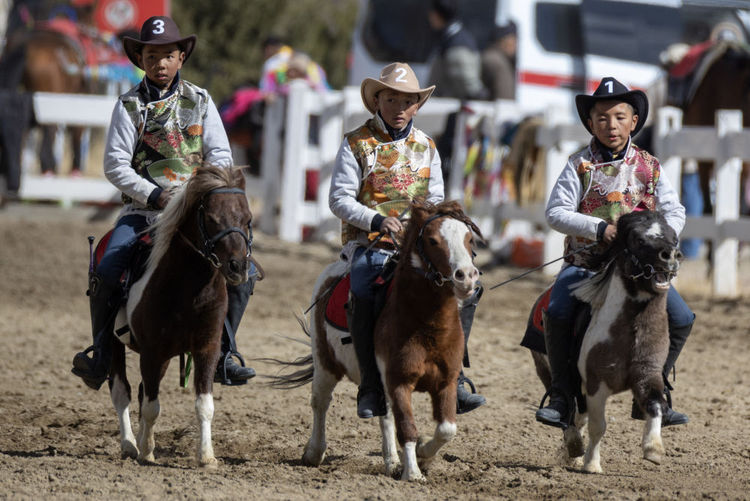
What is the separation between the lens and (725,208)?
Result: 447 inches

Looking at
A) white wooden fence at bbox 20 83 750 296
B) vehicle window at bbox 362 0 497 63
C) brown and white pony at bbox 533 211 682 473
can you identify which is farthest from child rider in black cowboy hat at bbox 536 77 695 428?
vehicle window at bbox 362 0 497 63

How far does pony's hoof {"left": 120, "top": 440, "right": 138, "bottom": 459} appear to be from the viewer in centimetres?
575

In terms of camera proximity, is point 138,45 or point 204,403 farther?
point 138,45

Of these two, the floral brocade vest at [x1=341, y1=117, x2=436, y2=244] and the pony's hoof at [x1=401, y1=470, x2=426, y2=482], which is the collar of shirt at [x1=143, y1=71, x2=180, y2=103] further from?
the pony's hoof at [x1=401, y1=470, x2=426, y2=482]

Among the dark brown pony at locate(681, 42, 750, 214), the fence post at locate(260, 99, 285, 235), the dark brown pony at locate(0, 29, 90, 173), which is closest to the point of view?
the dark brown pony at locate(681, 42, 750, 214)

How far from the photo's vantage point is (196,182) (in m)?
5.48

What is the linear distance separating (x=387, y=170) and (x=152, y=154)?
1230 millimetres

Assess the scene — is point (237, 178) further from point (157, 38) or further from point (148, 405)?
point (148, 405)

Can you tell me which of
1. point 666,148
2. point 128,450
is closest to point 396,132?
point 128,450

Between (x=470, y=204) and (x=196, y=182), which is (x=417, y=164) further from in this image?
(x=470, y=204)

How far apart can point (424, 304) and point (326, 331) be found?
825 mm

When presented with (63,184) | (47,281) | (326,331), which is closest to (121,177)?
(326,331)

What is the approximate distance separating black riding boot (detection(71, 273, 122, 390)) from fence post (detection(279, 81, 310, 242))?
952 cm

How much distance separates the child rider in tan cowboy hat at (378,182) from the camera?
17.7 ft
